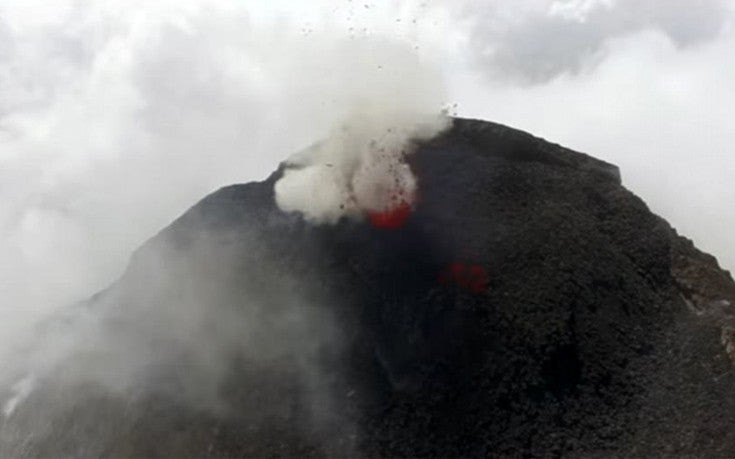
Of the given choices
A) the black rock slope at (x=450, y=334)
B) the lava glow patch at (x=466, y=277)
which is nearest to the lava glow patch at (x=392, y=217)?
the black rock slope at (x=450, y=334)

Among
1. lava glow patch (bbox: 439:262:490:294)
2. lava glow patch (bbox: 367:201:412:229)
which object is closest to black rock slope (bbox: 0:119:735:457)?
lava glow patch (bbox: 439:262:490:294)

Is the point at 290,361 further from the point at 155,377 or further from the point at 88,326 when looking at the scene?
the point at 88,326

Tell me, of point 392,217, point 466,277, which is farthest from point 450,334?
point 392,217

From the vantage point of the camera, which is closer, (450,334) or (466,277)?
(450,334)

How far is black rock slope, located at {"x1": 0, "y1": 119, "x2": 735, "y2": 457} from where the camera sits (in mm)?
31312

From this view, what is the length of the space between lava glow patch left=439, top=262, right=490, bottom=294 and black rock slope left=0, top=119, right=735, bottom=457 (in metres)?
0.06

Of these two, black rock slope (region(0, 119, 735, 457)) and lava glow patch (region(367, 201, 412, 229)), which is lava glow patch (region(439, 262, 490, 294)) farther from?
lava glow patch (region(367, 201, 412, 229))

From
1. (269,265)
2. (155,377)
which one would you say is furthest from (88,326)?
(269,265)

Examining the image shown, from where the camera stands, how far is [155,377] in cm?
3719

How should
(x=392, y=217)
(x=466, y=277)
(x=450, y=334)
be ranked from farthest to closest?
1. (x=392, y=217)
2. (x=466, y=277)
3. (x=450, y=334)

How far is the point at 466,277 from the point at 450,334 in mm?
2695

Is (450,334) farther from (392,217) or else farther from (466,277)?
(392,217)

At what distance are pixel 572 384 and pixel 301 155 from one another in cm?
1720

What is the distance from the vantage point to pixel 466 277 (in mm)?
34594
